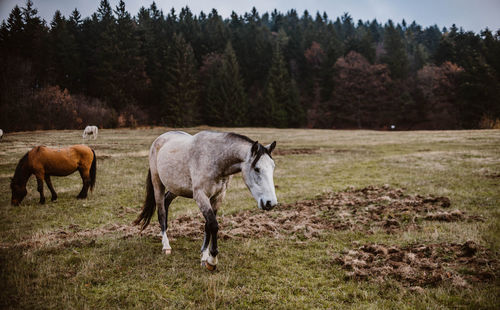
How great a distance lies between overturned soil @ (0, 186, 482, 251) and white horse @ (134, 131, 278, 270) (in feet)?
4.89

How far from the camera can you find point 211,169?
4699 millimetres

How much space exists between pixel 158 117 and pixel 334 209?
2020 inches

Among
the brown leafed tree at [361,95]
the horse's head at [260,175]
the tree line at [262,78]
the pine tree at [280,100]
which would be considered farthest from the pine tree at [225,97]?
the horse's head at [260,175]

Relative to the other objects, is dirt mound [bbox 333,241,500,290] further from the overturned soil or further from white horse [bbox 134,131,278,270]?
white horse [bbox 134,131,278,270]

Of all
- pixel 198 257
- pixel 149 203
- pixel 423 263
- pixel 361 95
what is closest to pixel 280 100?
pixel 361 95

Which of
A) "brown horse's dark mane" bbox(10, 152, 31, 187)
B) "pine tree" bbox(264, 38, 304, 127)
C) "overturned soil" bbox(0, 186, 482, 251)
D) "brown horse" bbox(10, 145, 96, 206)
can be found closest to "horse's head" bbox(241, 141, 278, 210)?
"overturned soil" bbox(0, 186, 482, 251)

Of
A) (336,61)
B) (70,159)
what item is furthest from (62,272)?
(336,61)

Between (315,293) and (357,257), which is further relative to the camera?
(357,257)

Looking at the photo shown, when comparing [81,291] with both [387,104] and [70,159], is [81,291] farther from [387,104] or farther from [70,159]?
[387,104]

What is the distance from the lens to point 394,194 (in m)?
9.29

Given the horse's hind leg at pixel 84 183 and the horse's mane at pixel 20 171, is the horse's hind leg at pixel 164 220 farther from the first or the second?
the horse's mane at pixel 20 171

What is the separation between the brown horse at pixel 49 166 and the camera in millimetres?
8625

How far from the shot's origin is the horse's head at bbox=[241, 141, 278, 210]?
4090 millimetres

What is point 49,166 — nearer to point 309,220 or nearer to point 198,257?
point 198,257
